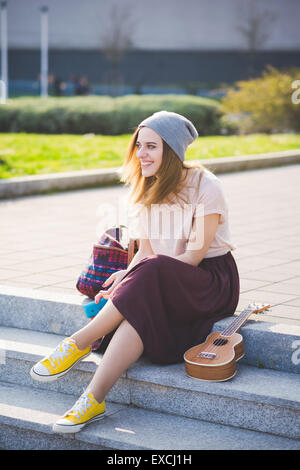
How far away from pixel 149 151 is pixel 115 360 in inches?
46.0

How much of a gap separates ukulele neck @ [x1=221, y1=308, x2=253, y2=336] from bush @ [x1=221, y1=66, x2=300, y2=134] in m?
15.6

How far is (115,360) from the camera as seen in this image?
3.55m

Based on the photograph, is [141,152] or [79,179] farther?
[79,179]

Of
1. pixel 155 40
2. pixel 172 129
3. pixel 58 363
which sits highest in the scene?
pixel 155 40

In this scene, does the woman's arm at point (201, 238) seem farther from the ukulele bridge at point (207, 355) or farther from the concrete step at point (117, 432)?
the concrete step at point (117, 432)

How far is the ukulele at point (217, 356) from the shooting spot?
140 inches

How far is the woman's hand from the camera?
3.94m

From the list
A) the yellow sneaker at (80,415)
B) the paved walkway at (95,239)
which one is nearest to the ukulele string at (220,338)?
the paved walkway at (95,239)

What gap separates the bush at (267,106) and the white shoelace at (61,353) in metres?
16.0

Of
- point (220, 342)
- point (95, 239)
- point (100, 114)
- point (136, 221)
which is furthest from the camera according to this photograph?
point (100, 114)

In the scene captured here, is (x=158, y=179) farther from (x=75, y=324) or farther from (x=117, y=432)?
(x=117, y=432)

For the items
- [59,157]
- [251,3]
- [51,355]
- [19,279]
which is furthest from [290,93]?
[251,3]

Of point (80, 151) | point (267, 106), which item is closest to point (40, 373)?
point (80, 151)
